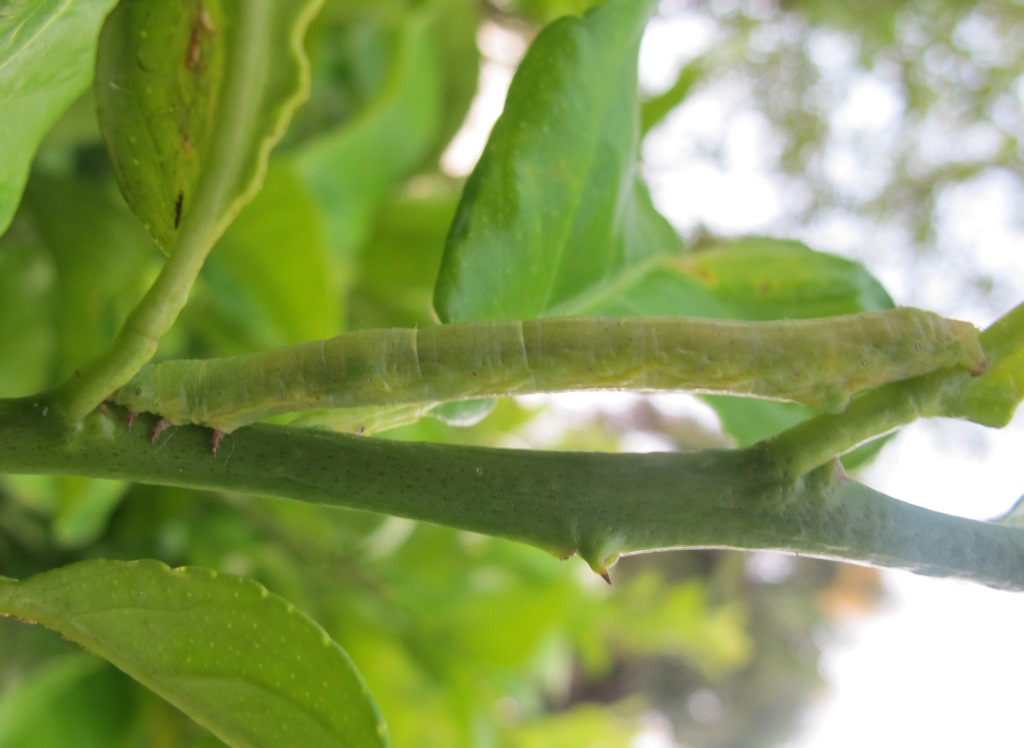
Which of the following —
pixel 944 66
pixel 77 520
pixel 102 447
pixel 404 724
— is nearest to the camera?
pixel 102 447

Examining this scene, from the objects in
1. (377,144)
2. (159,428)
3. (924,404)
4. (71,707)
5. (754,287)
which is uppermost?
(377,144)

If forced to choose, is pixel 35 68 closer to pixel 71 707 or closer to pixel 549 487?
pixel 549 487

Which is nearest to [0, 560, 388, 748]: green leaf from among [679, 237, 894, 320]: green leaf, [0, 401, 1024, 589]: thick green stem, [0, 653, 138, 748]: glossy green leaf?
[0, 401, 1024, 589]: thick green stem

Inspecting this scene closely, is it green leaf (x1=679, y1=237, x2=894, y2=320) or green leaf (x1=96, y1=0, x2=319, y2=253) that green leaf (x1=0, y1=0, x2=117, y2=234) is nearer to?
green leaf (x1=96, y1=0, x2=319, y2=253)

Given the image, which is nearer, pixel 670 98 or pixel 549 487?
pixel 549 487

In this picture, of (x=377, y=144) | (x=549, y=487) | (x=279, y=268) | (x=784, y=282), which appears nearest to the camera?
(x=549, y=487)

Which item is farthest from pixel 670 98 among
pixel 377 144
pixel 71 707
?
pixel 71 707

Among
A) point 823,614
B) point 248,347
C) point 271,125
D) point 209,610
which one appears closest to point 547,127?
point 271,125

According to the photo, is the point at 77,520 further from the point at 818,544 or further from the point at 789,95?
the point at 789,95
